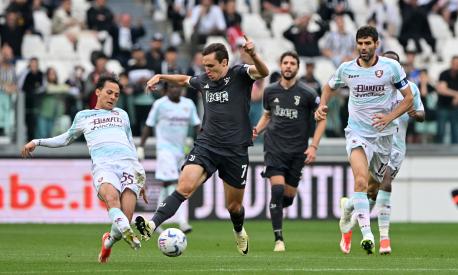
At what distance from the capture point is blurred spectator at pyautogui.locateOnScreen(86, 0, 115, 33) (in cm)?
2978

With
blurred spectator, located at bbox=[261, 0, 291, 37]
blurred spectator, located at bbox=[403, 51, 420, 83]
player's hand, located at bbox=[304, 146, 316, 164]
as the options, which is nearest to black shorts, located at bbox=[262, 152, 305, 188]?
player's hand, located at bbox=[304, 146, 316, 164]

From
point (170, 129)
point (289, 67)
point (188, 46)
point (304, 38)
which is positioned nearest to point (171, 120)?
point (170, 129)

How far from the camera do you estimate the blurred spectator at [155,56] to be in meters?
27.2

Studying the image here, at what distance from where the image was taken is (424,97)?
25984 millimetres

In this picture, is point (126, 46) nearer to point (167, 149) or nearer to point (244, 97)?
point (167, 149)

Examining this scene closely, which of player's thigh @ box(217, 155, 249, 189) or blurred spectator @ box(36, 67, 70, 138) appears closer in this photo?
player's thigh @ box(217, 155, 249, 189)

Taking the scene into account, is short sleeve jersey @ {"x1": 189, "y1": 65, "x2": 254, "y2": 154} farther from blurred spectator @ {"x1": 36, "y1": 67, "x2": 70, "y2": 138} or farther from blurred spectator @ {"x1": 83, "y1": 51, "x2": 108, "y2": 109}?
blurred spectator @ {"x1": 36, "y1": 67, "x2": 70, "y2": 138}

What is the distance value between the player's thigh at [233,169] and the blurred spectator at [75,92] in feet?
34.0

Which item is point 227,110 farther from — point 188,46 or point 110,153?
point 188,46

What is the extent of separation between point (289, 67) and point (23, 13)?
12402 millimetres

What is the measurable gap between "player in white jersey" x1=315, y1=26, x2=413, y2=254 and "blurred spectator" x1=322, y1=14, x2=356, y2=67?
1279 cm

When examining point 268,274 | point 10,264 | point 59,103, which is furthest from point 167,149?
point 268,274

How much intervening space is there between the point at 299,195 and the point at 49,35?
777cm

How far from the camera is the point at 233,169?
15.0 m
